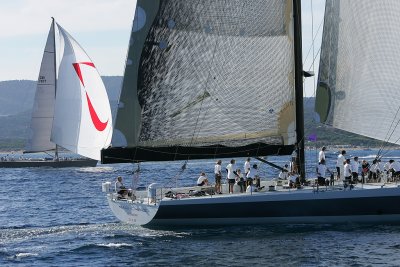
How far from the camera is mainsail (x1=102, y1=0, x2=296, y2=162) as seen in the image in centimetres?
3456

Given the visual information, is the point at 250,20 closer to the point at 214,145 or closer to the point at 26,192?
the point at 214,145

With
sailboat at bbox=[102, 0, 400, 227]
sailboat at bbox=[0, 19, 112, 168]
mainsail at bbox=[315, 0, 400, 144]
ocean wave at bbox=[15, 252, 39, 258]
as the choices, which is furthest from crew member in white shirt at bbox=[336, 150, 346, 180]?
sailboat at bbox=[0, 19, 112, 168]

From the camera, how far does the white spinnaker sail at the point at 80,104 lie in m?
76.4

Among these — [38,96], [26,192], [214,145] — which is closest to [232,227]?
[214,145]

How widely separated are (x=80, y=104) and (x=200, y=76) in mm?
44082

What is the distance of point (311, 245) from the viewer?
30.0 metres

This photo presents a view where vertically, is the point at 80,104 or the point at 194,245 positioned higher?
the point at 80,104

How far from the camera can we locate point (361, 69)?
111 feet

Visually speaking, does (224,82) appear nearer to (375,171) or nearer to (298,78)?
(298,78)

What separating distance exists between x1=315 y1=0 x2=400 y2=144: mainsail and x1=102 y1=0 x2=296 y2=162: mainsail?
1818 millimetres

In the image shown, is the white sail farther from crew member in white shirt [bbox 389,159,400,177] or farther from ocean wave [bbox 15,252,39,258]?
ocean wave [bbox 15,252,39,258]

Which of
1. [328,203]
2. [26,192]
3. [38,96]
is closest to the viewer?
[328,203]

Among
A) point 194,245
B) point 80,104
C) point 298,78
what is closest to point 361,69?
point 298,78

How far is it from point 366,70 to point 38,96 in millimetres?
63506
